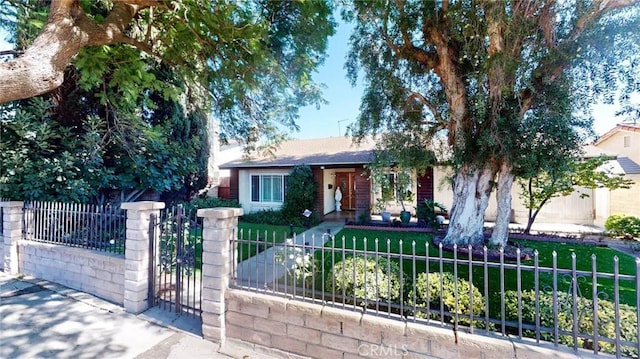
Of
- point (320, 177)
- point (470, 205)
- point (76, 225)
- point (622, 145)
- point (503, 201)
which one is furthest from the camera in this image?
point (622, 145)

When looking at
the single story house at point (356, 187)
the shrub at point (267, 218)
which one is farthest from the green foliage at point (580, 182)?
the shrub at point (267, 218)

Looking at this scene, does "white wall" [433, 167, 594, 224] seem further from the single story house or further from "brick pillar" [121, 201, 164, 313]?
"brick pillar" [121, 201, 164, 313]

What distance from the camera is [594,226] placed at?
12.2 meters

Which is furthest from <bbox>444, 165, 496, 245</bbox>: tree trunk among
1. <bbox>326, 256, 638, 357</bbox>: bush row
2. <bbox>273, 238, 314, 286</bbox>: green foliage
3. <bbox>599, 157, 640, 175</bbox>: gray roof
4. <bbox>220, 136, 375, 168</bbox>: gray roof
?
<bbox>599, 157, 640, 175</bbox>: gray roof

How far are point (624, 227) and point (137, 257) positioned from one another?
45.3 feet

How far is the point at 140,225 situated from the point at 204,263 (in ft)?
4.46

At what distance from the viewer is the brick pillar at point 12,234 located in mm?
5824

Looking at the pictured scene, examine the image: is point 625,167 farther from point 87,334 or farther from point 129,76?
point 87,334

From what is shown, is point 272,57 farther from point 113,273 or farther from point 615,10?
point 615,10

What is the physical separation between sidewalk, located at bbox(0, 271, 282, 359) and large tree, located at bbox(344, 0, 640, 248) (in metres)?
6.62

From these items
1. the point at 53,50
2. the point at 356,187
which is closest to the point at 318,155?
the point at 356,187

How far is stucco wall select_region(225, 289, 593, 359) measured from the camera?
8.24ft

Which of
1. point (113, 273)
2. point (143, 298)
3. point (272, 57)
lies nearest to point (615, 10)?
point (272, 57)

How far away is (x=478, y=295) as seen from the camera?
3314 millimetres
